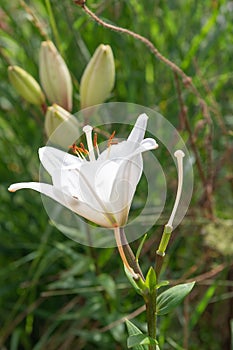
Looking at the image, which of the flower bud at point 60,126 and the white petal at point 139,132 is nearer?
the white petal at point 139,132

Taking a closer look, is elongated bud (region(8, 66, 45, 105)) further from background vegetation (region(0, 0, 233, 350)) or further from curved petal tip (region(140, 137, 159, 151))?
curved petal tip (region(140, 137, 159, 151))

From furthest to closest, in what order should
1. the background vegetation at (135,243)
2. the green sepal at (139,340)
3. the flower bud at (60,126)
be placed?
1. the background vegetation at (135,243)
2. the flower bud at (60,126)
3. the green sepal at (139,340)

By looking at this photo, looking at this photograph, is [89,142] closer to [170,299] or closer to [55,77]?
[170,299]

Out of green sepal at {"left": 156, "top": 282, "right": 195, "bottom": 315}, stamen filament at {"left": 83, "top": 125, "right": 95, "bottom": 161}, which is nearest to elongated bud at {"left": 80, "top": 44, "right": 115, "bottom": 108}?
stamen filament at {"left": 83, "top": 125, "right": 95, "bottom": 161}

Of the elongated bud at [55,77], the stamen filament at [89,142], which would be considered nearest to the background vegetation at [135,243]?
the elongated bud at [55,77]

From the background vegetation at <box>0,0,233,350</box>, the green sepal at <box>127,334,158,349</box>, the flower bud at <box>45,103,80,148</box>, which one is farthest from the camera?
the background vegetation at <box>0,0,233,350</box>

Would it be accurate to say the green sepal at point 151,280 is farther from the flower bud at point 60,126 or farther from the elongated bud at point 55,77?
the elongated bud at point 55,77

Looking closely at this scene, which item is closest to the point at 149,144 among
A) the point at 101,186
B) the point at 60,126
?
the point at 101,186
